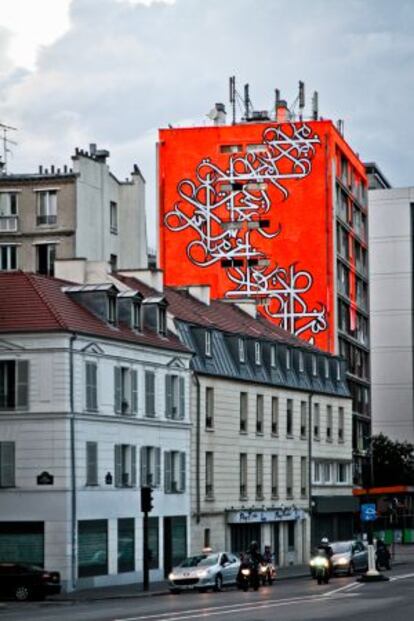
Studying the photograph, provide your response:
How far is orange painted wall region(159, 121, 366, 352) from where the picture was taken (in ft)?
409

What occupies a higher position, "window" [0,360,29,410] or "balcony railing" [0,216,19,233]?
"balcony railing" [0,216,19,233]

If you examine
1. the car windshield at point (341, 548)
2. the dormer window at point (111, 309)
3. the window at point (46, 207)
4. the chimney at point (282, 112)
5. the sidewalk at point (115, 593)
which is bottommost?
the sidewalk at point (115, 593)

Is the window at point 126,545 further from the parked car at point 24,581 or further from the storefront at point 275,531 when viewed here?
the storefront at point 275,531

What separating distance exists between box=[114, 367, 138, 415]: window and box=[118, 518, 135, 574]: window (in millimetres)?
4592

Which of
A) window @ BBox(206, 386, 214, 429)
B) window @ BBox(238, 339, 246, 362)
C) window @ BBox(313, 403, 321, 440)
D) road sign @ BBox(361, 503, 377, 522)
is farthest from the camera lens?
window @ BBox(313, 403, 321, 440)

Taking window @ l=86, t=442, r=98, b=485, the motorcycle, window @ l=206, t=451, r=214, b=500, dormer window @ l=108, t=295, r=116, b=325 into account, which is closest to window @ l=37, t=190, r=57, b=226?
window @ l=206, t=451, r=214, b=500

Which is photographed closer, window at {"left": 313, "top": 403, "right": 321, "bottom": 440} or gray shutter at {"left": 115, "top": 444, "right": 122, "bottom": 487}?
gray shutter at {"left": 115, "top": 444, "right": 122, "bottom": 487}

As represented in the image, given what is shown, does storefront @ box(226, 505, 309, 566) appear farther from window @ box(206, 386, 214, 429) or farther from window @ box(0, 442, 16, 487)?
window @ box(0, 442, 16, 487)

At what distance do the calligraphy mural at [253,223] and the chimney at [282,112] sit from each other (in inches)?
350

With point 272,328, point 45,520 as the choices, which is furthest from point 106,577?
point 272,328

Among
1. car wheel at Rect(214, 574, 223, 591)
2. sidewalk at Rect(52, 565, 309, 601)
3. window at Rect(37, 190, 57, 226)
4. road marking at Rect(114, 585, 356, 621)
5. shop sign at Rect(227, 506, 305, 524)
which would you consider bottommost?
sidewalk at Rect(52, 565, 309, 601)

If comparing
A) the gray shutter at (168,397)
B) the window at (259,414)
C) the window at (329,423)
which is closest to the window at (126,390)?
the gray shutter at (168,397)

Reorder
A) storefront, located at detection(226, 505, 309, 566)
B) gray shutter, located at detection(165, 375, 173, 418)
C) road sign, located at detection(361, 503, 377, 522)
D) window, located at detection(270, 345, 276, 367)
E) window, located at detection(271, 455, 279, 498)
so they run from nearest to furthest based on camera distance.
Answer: road sign, located at detection(361, 503, 377, 522) < gray shutter, located at detection(165, 375, 173, 418) < storefront, located at detection(226, 505, 309, 566) < window, located at detection(271, 455, 279, 498) < window, located at detection(270, 345, 276, 367)

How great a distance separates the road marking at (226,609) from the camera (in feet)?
138
